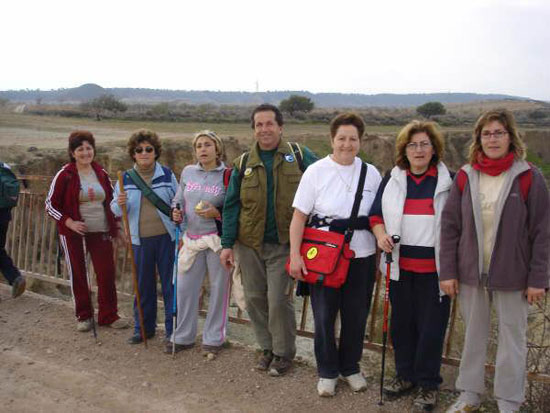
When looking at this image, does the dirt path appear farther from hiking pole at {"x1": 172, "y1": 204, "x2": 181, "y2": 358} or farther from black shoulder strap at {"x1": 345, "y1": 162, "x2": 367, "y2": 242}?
black shoulder strap at {"x1": 345, "y1": 162, "x2": 367, "y2": 242}

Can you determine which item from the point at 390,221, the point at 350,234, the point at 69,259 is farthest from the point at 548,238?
the point at 69,259

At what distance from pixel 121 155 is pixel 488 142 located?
1260 cm

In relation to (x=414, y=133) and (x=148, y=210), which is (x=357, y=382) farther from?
(x=148, y=210)

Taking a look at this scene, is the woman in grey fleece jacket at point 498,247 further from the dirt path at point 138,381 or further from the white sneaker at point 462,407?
the dirt path at point 138,381

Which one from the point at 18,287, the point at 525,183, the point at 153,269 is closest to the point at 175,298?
the point at 153,269

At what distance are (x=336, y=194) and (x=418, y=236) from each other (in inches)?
25.3

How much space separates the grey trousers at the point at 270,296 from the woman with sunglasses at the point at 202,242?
347 millimetres

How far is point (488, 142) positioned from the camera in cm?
334

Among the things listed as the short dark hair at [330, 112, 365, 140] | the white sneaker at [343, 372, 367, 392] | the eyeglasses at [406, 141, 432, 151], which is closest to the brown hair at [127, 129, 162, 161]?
the short dark hair at [330, 112, 365, 140]

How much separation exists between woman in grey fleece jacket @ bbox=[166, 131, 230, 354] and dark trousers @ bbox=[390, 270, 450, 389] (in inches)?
62.8

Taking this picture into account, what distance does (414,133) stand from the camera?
357cm

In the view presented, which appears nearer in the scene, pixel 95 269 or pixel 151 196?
pixel 151 196

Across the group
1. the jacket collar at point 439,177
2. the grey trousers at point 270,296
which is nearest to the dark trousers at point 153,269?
the grey trousers at point 270,296

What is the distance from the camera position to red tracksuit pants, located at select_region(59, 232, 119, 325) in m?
5.31
